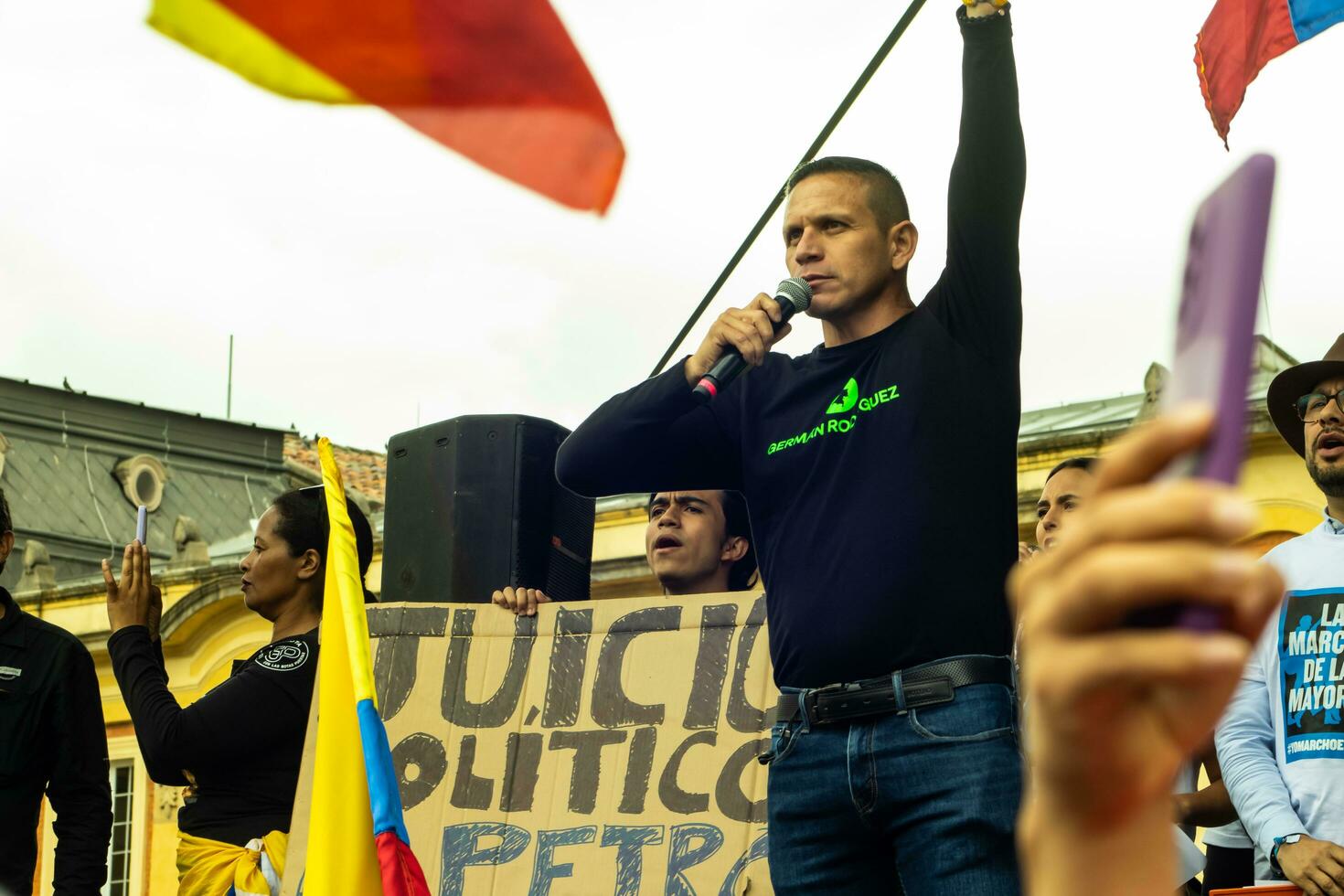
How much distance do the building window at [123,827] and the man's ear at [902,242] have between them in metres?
20.8

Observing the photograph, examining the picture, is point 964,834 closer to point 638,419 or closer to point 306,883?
point 638,419

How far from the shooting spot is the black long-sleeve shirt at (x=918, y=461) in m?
2.53

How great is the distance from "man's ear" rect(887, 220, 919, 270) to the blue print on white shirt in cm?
134

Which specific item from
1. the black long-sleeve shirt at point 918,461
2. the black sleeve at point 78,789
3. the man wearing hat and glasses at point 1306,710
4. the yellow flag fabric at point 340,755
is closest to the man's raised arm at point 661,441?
the black long-sleeve shirt at point 918,461

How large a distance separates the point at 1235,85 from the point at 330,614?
3220 mm

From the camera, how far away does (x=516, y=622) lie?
4645mm

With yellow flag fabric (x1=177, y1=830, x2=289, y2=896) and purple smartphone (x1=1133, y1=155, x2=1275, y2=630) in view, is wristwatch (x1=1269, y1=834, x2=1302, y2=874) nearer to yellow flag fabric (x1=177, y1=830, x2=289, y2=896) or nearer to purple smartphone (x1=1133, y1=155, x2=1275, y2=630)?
yellow flag fabric (x1=177, y1=830, x2=289, y2=896)

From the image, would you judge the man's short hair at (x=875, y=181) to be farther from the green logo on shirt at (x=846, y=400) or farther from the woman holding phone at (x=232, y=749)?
the woman holding phone at (x=232, y=749)

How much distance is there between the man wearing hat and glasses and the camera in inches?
135

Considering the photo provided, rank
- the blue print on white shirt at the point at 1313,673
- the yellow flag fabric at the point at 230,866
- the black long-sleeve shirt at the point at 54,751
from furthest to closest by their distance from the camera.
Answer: the black long-sleeve shirt at the point at 54,751, the yellow flag fabric at the point at 230,866, the blue print on white shirt at the point at 1313,673

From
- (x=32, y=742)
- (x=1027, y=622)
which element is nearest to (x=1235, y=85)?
(x=32, y=742)

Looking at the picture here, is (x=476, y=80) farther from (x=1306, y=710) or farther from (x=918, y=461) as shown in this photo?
(x=1306, y=710)

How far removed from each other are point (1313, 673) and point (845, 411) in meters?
1.46

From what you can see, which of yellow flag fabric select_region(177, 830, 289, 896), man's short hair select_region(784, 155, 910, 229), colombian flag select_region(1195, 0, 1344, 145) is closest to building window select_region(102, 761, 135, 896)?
yellow flag fabric select_region(177, 830, 289, 896)
